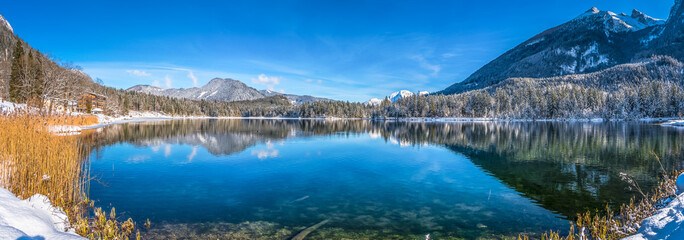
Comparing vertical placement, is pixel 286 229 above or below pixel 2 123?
below

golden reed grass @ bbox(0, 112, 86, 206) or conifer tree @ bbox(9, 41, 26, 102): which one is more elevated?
conifer tree @ bbox(9, 41, 26, 102)

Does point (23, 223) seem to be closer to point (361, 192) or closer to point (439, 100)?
point (361, 192)

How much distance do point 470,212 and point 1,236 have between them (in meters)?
13.0

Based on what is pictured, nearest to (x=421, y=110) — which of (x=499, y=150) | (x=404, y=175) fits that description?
(x=499, y=150)

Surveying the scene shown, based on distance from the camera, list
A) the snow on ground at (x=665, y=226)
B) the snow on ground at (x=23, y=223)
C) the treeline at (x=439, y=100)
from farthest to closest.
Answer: the treeline at (x=439, y=100), the snow on ground at (x=665, y=226), the snow on ground at (x=23, y=223)

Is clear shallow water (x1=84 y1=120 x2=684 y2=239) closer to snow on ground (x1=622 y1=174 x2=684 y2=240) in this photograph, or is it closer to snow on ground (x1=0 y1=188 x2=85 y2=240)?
snow on ground (x1=622 y1=174 x2=684 y2=240)

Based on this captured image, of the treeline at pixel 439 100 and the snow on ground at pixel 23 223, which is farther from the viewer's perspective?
the treeline at pixel 439 100

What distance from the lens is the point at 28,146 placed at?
1020 cm

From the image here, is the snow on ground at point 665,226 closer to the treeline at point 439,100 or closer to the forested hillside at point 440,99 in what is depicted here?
the treeline at point 439,100

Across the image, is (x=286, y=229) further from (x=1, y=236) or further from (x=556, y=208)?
(x=556, y=208)

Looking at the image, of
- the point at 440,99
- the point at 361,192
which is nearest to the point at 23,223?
the point at 361,192

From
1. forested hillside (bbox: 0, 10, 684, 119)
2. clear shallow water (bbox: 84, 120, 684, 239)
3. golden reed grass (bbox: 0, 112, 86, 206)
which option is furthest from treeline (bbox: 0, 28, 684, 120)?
golden reed grass (bbox: 0, 112, 86, 206)

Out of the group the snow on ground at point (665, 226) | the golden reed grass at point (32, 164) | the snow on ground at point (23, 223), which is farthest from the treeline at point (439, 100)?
the snow on ground at point (665, 226)

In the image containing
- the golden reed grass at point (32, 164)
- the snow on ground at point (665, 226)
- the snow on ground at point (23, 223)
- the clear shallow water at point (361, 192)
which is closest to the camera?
the snow on ground at point (23, 223)
